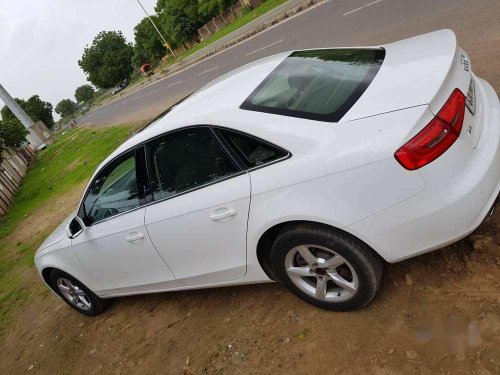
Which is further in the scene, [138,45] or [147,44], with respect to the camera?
[138,45]

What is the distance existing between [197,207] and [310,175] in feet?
2.93

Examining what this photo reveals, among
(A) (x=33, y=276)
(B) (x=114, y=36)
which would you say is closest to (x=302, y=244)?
(A) (x=33, y=276)

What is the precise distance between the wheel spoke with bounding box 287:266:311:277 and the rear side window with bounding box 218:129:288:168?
768 millimetres

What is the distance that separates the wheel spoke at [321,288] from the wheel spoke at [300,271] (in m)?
0.10

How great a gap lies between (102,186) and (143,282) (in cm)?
95

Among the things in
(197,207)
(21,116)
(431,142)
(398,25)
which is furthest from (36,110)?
(431,142)

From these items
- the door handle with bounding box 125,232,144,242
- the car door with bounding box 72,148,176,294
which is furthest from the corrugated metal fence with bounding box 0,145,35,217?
the door handle with bounding box 125,232,144,242

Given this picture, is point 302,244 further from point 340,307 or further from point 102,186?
point 102,186

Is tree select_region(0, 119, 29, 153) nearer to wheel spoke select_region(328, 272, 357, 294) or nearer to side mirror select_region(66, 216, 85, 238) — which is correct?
side mirror select_region(66, 216, 85, 238)

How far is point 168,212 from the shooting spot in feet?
10.0

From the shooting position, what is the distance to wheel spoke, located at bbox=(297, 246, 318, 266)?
2.65 meters

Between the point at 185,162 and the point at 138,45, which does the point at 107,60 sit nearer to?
the point at 138,45

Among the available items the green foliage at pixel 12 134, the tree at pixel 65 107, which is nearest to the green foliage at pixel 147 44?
the green foliage at pixel 12 134

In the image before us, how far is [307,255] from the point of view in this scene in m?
2.68
